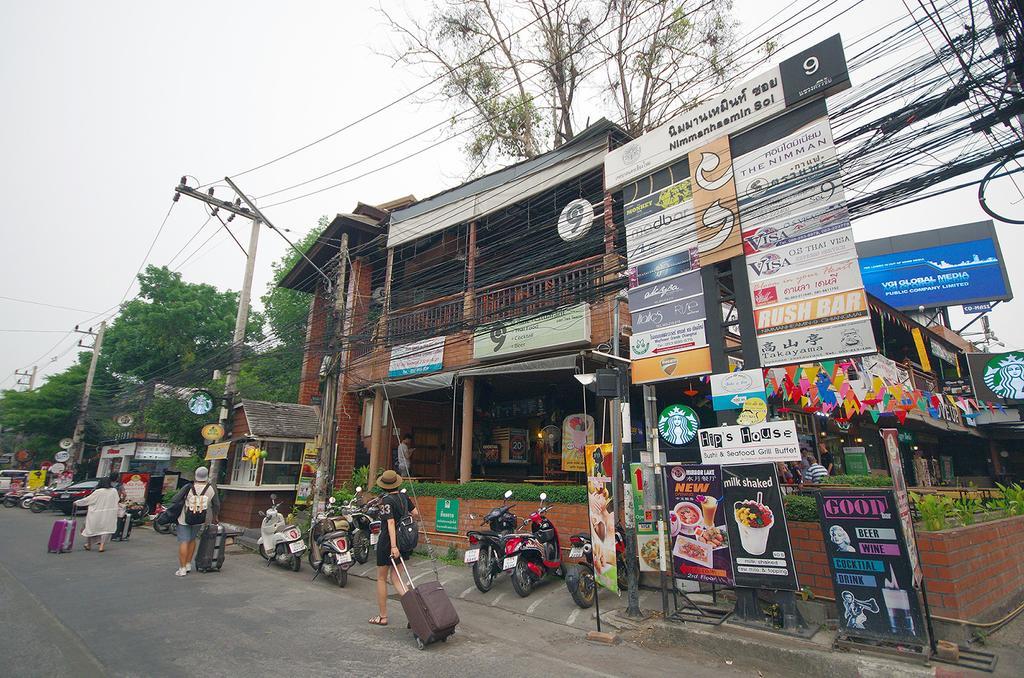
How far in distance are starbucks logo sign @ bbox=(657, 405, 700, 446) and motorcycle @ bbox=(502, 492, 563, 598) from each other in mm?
2702

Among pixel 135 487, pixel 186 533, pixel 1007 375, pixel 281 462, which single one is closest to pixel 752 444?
pixel 186 533

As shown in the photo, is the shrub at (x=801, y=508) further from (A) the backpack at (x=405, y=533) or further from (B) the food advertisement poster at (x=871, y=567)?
(A) the backpack at (x=405, y=533)

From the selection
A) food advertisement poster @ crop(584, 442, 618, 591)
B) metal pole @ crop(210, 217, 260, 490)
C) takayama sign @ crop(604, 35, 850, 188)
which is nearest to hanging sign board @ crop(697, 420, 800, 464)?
food advertisement poster @ crop(584, 442, 618, 591)

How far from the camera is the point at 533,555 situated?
8180 mm

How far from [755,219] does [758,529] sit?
173 inches

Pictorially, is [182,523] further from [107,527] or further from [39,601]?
[107,527]

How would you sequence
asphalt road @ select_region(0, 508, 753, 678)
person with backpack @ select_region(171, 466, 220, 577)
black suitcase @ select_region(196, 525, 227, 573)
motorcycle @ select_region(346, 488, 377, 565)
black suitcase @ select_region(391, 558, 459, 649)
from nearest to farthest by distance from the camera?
1. asphalt road @ select_region(0, 508, 753, 678)
2. black suitcase @ select_region(391, 558, 459, 649)
3. person with backpack @ select_region(171, 466, 220, 577)
4. black suitcase @ select_region(196, 525, 227, 573)
5. motorcycle @ select_region(346, 488, 377, 565)

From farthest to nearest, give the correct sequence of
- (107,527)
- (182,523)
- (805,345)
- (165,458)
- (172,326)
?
1. (172,326)
2. (165,458)
3. (107,527)
4. (182,523)
5. (805,345)

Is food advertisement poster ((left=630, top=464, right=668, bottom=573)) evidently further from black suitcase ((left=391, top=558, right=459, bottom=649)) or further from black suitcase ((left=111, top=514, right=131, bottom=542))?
black suitcase ((left=111, top=514, right=131, bottom=542))

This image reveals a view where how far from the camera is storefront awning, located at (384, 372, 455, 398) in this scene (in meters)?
12.3

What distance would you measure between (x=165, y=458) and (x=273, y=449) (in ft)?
56.9

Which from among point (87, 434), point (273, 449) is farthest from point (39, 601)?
point (87, 434)

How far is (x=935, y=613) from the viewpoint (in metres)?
5.25

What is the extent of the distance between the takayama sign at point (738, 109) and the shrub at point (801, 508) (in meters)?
5.54
